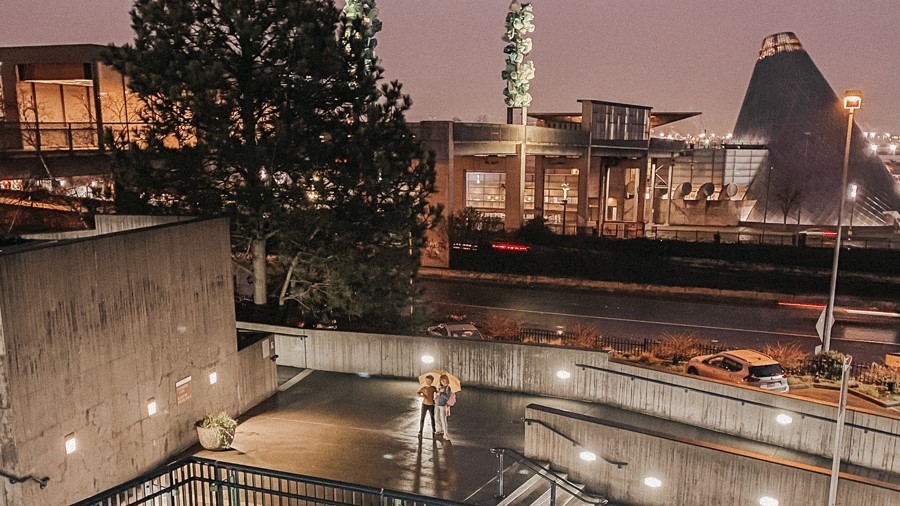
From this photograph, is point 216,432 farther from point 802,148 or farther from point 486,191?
point 802,148

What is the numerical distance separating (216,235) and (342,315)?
8.58m

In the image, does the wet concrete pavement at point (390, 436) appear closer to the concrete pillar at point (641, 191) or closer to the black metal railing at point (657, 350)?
the black metal railing at point (657, 350)

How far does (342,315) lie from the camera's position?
2361 cm

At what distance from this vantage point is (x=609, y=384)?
17.2 meters

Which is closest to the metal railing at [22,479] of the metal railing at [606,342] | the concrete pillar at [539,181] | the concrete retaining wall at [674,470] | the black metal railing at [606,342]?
the concrete retaining wall at [674,470]

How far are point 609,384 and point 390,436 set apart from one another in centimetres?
590

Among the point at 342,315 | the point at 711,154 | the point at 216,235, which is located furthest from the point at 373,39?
the point at 711,154

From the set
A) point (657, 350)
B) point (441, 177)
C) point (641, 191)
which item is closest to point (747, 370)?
point (657, 350)

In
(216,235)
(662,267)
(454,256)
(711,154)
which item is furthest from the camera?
(711,154)

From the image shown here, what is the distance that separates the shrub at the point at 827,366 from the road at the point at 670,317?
596cm

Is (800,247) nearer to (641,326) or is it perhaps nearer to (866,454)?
(641,326)

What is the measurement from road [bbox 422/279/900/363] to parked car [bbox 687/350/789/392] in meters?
8.14

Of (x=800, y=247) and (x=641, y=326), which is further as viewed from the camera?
(x=800, y=247)

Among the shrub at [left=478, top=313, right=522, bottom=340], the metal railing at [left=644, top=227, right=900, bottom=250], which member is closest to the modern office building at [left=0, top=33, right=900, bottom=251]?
the metal railing at [left=644, top=227, right=900, bottom=250]
